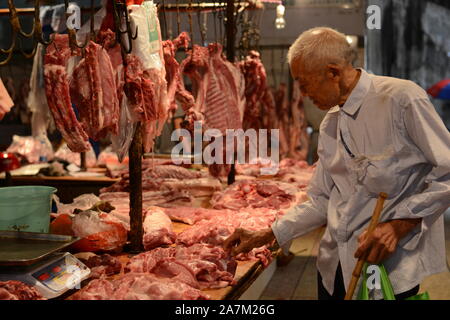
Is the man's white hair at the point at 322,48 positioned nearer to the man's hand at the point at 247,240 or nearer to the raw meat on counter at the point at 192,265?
the man's hand at the point at 247,240

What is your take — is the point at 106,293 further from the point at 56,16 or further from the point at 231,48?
the point at 56,16

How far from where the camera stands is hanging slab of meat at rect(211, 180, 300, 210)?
15.3 feet

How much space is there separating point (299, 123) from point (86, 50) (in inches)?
218

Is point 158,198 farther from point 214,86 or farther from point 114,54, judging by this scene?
point 114,54

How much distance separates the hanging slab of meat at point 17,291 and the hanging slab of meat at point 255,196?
2477 mm

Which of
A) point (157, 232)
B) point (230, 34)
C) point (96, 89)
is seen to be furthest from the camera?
point (230, 34)

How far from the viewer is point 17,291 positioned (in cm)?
224

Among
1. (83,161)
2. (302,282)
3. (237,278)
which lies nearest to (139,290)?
(237,278)

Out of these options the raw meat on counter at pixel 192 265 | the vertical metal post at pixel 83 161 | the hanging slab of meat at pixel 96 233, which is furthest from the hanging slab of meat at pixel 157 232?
the vertical metal post at pixel 83 161

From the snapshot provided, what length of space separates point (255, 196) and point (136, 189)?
6.22 feet

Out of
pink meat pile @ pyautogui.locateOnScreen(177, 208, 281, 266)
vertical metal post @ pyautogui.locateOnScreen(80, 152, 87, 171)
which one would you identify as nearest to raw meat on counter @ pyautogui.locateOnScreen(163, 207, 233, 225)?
pink meat pile @ pyautogui.locateOnScreen(177, 208, 281, 266)

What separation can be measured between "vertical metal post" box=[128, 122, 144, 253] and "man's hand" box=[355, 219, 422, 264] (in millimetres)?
1363

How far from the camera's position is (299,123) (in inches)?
327

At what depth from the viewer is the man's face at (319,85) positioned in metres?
2.56
